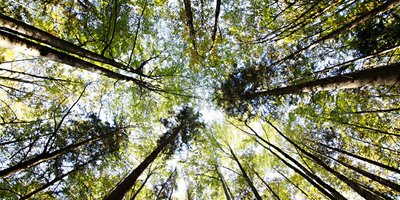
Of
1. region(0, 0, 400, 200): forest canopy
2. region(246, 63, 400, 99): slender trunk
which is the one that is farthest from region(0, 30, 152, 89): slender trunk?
region(246, 63, 400, 99): slender trunk

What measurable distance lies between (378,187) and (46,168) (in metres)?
12.9

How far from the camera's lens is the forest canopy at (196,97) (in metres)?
6.94

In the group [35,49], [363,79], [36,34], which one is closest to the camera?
[35,49]

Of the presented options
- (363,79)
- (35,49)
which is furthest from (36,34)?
(363,79)

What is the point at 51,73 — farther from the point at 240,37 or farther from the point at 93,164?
the point at 240,37

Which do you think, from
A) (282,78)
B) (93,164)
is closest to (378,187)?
(282,78)

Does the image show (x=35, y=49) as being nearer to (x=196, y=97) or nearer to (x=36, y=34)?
(x=36, y=34)

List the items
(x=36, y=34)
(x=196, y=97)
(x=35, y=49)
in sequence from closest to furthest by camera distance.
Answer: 1. (x=35, y=49)
2. (x=36, y=34)
3. (x=196, y=97)

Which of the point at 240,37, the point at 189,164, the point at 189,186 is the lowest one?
the point at 189,186

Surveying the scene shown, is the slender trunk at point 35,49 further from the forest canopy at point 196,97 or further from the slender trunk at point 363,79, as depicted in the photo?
the slender trunk at point 363,79

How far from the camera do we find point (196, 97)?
9820 millimetres

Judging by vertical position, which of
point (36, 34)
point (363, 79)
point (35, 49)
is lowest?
point (363, 79)

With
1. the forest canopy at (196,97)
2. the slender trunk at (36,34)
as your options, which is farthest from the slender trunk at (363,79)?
the slender trunk at (36,34)

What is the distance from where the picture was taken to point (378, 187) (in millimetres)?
8312
